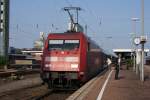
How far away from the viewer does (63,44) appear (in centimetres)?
2286

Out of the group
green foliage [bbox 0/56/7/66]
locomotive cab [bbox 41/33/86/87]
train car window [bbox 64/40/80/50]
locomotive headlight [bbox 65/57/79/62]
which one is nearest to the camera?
locomotive cab [bbox 41/33/86/87]

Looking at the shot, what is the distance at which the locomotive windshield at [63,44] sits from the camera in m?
22.8

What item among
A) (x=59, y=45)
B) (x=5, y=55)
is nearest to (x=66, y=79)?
(x=59, y=45)

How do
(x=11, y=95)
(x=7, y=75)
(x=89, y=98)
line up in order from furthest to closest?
1. (x=7, y=75)
2. (x=11, y=95)
3. (x=89, y=98)

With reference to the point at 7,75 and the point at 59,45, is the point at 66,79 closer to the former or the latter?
the point at 59,45

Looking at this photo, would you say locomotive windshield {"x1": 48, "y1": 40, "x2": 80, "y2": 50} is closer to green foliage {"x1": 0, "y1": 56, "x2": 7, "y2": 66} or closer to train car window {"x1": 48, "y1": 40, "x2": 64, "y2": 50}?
train car window {"x1": 48, "y1": 40, "x2": 64, "y2": 50}

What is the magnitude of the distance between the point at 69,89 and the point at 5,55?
41853mm

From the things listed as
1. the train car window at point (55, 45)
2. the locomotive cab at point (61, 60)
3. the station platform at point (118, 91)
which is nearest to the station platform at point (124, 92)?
the station platform at point (118, 91)

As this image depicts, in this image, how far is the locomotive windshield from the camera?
22750 mm

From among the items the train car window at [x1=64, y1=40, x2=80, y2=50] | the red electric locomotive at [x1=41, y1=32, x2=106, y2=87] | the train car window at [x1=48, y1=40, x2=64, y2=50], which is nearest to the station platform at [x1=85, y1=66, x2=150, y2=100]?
the red electric locomotive at [x1=41, y1=32, x2=106, y2=87]

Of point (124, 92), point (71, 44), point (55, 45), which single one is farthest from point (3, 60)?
point (124, 92)

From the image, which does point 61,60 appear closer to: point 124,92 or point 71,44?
point 71,44

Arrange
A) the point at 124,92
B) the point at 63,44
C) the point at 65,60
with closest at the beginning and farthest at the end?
the point at 124,92 < the point at 65,60 < the point at 63,44

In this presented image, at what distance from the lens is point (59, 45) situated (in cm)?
2286
